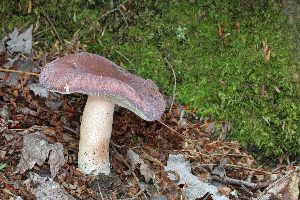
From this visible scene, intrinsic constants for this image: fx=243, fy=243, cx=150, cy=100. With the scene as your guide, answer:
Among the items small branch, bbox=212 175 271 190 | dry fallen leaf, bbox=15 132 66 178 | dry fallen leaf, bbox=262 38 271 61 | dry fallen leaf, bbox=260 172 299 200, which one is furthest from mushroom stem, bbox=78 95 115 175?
dry fallen leaf, bbox=262 38 271 61

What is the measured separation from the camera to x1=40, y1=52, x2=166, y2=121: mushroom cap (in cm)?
241

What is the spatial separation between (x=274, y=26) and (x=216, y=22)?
92cm

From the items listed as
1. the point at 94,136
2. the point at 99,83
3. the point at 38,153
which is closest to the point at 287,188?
the point at 94,136

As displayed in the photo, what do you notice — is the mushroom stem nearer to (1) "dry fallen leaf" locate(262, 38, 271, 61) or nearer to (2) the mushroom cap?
(2) the mushroom cap

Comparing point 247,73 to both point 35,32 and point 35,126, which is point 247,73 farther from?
point 35,32

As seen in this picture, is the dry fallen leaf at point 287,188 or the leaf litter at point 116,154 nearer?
the leaf litter at point 116,154

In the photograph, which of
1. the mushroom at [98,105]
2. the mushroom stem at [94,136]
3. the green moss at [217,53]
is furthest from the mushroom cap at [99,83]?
the green moss at [217,53]

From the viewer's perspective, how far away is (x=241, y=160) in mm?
3963

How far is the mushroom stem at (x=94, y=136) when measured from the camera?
3.04m

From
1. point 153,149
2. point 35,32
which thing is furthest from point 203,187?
point 35,32

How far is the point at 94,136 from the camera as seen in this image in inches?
121

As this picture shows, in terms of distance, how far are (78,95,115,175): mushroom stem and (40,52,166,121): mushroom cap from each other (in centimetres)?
18

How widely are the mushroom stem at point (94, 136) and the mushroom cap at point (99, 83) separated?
18 cm

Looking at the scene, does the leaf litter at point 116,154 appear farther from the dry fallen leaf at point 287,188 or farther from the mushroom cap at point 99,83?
the mushroom cap at point 99,83
